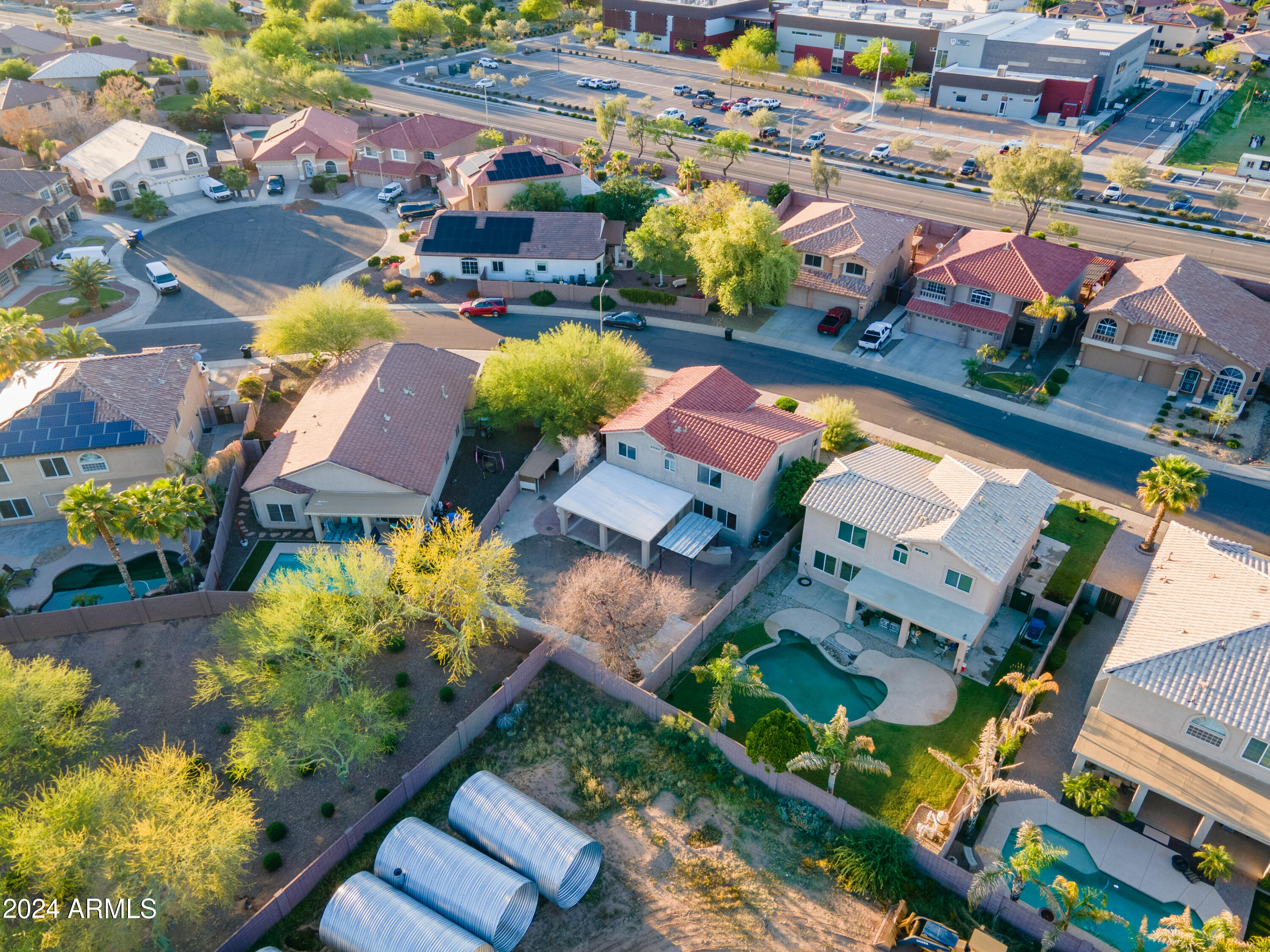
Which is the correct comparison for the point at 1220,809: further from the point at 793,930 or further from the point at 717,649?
the point at 717,649

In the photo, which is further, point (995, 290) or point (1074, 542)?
point (995, 290)

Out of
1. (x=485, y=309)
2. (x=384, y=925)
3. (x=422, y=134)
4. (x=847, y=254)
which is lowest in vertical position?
(x=384, y=925)

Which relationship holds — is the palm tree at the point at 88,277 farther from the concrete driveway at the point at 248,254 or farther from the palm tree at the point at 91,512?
the palm tree at the point at 91,512

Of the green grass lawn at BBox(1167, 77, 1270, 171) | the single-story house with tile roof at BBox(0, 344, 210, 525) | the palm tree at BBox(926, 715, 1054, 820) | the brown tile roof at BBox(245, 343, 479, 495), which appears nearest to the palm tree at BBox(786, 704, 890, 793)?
the palm tree at BBox(926, 715, 1054, 820)

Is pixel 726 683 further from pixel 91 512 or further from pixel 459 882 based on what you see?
pixel 91 512

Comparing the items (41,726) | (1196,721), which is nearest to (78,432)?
(41,726)

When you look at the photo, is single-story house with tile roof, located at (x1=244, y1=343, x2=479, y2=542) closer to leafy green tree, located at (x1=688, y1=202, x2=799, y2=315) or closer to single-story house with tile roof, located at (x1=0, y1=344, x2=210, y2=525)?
single-story house with tile roof, located at (x1=0, y1=344, x2=210, y2=525)
